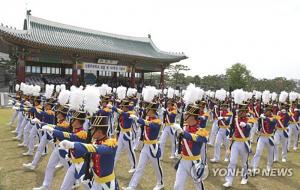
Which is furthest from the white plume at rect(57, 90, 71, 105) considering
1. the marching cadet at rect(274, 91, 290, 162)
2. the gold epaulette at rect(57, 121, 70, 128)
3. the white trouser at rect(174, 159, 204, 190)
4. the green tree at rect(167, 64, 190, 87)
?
the green tree at rect(167, 64, 190, 87)

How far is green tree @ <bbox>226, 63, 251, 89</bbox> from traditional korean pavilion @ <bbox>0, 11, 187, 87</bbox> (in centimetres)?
2286

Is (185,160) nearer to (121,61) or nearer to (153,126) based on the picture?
(153,126)

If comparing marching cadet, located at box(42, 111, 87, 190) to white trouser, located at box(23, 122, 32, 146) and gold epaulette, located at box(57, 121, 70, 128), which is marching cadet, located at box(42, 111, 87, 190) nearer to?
gold epaulette, located at box(57, 121, 70, 128)

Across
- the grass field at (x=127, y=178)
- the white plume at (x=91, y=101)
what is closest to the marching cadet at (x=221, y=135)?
the grass field at (x=127, y=178)

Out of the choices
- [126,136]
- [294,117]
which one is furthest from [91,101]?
[294,117]

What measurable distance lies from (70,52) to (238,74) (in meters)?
41.1

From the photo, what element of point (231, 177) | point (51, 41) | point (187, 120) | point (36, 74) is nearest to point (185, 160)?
point (187, 120)

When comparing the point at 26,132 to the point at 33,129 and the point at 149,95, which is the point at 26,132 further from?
the point at 149,95

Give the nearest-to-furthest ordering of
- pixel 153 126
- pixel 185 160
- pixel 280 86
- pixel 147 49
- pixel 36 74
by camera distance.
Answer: pixel 185 160 < pixel 153 126 < pixel 36 74 < pixel 147 49 < pixel 280 86

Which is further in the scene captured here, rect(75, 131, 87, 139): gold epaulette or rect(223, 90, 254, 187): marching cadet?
rect(223, 90, 254, 187): marching cadet

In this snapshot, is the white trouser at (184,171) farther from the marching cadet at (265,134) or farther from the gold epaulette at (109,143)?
the marching cadet at (265,134)

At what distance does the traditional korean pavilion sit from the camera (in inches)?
1078

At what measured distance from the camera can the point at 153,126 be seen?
8.39 metres

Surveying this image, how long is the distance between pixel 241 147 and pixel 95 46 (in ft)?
90.8
